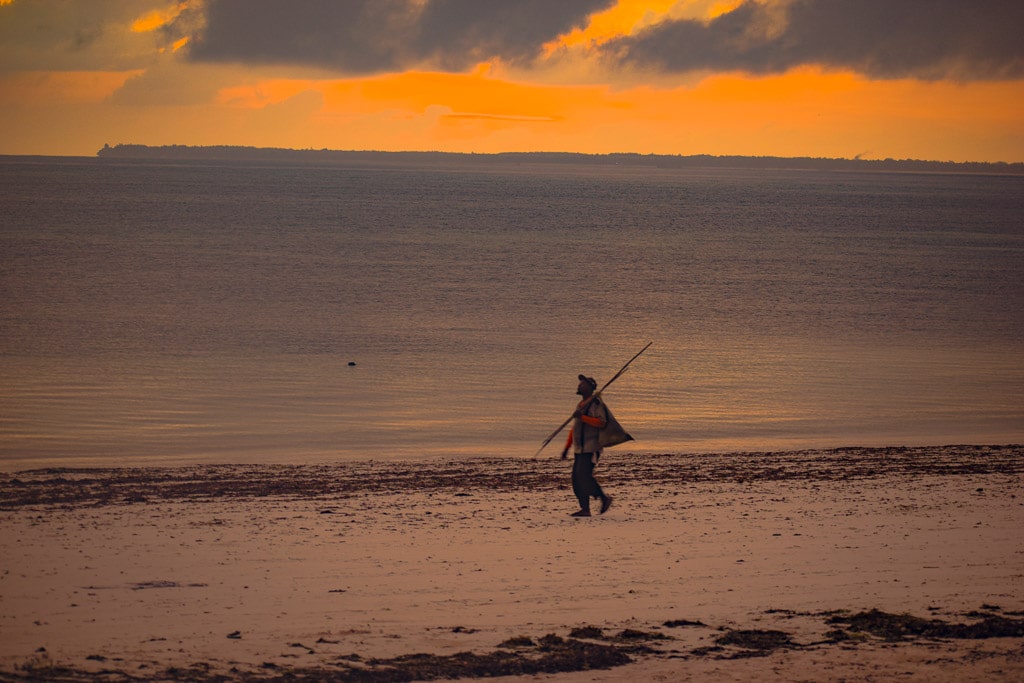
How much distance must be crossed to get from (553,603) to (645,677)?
4.79ft

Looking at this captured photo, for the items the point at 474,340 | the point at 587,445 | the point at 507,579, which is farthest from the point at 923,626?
the point at 474,340

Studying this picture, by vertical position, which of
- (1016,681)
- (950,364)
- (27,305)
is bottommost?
(1016,681)

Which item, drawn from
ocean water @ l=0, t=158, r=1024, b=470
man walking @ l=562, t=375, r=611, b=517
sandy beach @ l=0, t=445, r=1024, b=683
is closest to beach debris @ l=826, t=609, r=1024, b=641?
sandy beach @ l=0, t=445, r=1024, b=683

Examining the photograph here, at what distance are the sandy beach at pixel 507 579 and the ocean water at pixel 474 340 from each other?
3.76m

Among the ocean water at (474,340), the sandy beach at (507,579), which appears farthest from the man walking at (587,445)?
the ocean water at (474,340)

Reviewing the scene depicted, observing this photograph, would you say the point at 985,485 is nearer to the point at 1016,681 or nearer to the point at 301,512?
the point at 1016,681

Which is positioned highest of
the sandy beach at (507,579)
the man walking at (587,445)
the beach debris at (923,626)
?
the man walking at (587,445)

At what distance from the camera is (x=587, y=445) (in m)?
11.6

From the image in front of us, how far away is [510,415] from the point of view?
777 inches

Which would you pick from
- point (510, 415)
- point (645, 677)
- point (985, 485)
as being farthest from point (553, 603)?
point (510, 415)

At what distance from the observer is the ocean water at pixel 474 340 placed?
18053mm

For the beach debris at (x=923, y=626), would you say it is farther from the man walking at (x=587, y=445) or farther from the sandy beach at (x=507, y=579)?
the man walking at (x=587, y=445)

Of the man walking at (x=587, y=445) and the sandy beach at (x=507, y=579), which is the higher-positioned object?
the man walking at (x=587, y=445)

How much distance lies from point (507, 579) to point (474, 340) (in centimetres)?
2144
